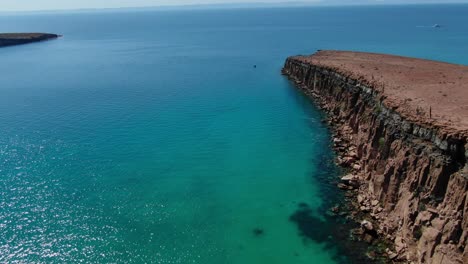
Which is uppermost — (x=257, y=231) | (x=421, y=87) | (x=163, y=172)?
(x=421, y=87)

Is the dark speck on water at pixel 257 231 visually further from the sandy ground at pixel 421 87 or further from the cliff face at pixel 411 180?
the sandy ground at pixel 421 87

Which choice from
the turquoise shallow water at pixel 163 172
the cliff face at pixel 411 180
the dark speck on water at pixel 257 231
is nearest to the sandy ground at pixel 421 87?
the cliff face at pixel 411 180

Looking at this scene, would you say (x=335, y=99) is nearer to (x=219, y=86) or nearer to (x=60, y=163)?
(x=219, y=86)

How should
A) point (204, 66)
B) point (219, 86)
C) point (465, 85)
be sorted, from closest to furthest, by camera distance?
point (465, 85)
point (219, 86)
point (204, 66)

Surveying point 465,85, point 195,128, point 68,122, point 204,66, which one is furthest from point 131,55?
point 465,85

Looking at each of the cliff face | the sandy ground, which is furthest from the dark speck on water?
the sandy ground

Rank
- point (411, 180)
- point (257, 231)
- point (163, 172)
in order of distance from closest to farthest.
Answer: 1. point (411, 180)
2. point (257, 231)
3. point (163, 172)

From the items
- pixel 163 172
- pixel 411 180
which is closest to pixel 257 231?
pixel 411 180

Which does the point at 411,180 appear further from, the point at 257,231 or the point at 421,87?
the point at 421,87
